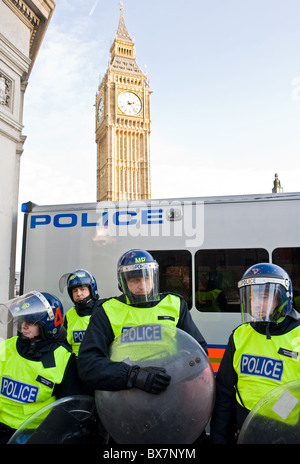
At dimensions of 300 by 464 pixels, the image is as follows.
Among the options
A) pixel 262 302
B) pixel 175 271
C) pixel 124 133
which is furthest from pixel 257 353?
pixel 124 133

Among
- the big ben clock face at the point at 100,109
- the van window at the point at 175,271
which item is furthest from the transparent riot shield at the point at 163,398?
the big ben clock face at the point at 100,109

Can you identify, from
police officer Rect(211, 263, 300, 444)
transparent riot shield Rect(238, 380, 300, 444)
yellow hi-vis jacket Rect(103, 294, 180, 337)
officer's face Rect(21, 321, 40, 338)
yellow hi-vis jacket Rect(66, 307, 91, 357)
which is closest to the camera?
transparent riot shield Rect(238, 380, 300, 444)

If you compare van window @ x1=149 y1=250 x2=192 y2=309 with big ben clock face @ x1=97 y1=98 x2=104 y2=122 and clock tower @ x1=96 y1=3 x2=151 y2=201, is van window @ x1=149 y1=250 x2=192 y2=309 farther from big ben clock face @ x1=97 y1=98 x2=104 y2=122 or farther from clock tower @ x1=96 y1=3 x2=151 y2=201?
big ben clock face @ x1=97 y1=98 x2=104 y2=122

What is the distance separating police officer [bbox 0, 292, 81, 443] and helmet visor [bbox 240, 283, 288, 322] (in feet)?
3.87

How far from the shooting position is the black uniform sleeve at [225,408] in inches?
77.9

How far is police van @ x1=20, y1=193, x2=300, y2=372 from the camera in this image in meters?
4.47

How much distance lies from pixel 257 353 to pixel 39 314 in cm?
142

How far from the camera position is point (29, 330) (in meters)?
2.24

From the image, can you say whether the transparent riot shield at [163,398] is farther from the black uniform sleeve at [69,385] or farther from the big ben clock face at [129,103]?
the big ben clock face at [129,103]

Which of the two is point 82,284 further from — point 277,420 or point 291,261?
point 277,420

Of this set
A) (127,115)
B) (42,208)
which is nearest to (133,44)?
(127,115)

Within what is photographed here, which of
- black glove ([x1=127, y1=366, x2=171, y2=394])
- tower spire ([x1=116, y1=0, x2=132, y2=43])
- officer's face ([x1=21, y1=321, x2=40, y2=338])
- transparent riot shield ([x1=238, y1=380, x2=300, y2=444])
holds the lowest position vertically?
transparent riot shield ([x1=238, y1=380, x2=300, y2=444])

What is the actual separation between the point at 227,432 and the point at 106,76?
69023 millimetres

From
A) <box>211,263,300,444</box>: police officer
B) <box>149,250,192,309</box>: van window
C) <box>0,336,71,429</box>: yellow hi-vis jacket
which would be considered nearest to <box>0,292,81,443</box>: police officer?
<box>0,336,71,429</box>: yellow hi-vis jacket
